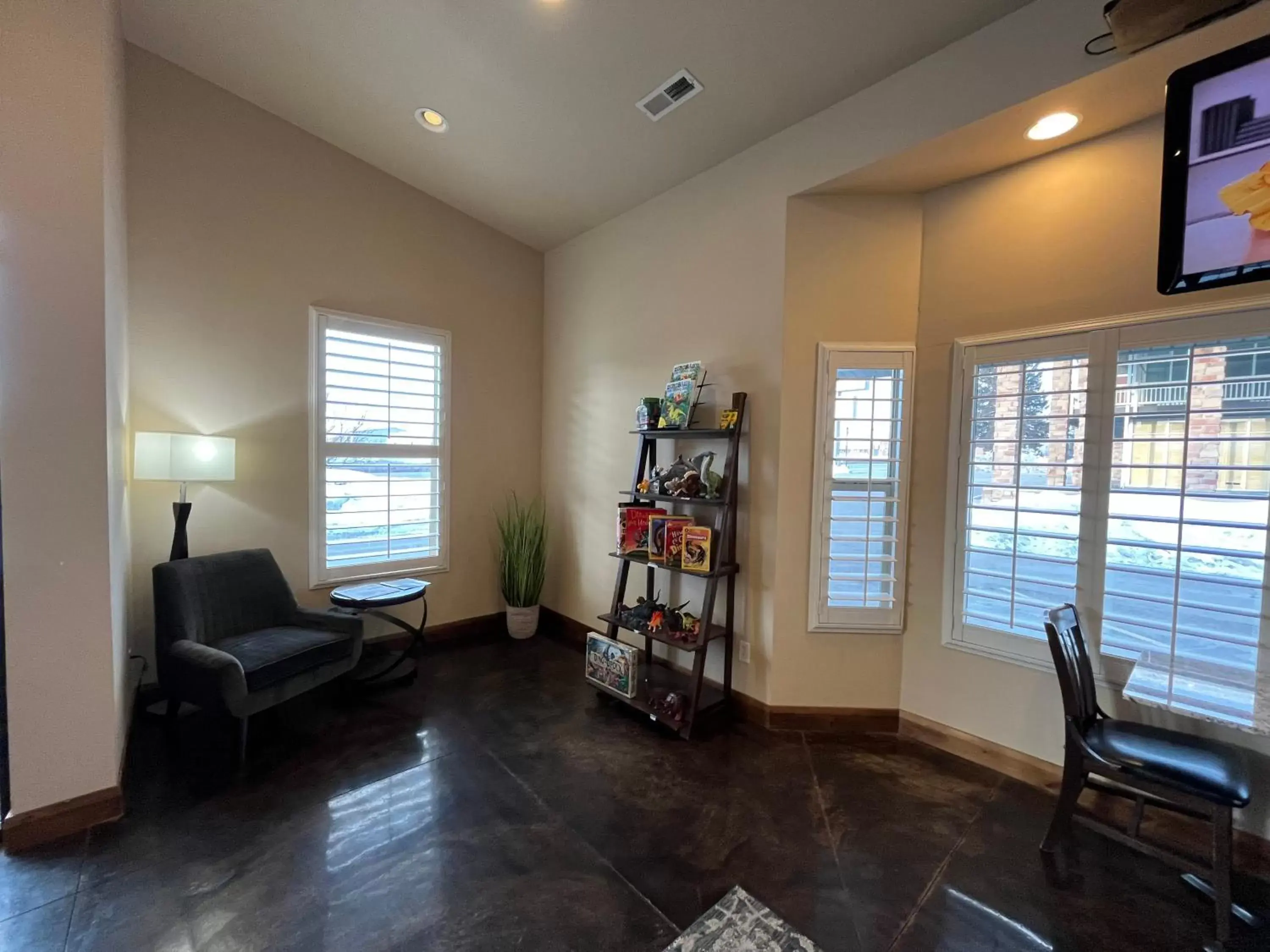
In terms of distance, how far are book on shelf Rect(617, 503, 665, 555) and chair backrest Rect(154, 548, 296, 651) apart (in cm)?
194

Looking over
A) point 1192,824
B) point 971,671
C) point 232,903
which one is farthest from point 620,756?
point 1192,824

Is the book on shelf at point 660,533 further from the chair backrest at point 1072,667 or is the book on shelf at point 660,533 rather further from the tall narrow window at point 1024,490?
the chair backrest at point 1072,667

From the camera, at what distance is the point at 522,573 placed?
4.08 metres

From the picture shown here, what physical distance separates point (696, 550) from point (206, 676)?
7.76 feet

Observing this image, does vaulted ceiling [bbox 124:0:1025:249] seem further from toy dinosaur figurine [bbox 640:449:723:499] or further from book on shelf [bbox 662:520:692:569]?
book on shelf [bbox 662:520:692:569]

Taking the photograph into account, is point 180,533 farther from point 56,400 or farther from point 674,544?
Answer: point 674,544

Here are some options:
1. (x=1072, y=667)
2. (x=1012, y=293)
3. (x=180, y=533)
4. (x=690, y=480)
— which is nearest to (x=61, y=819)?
(x=180, y=533)

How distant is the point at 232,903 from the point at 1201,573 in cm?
352

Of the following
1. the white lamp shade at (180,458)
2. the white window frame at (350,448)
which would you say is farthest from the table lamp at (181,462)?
the white window frame at (350,448)

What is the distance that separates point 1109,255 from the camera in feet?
7.01

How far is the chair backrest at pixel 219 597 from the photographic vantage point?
2.58 metres

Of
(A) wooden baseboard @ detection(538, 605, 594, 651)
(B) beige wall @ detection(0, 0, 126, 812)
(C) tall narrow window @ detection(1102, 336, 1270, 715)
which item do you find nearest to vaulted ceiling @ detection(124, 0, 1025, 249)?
(B) beige wall @ detection(0, 0, 126, 812)

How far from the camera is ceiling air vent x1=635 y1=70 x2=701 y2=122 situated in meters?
2.43

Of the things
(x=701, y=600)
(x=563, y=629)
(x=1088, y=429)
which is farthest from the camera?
(x=563, y=629)
